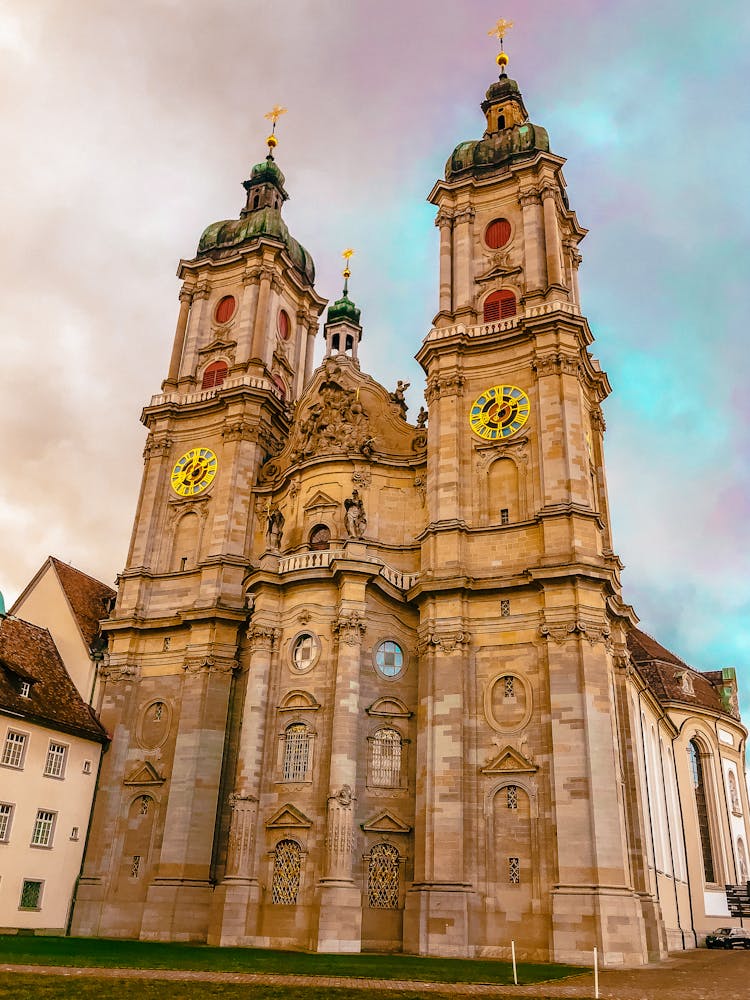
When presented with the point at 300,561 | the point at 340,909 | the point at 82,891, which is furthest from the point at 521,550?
the point at 82,891

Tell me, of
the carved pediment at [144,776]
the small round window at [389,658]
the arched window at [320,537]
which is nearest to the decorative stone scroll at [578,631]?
the small round window at [389,658]

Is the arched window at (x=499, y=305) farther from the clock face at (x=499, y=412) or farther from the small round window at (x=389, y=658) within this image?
the small round window at (x=389, y=658)

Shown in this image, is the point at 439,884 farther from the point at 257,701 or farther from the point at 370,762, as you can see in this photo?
the point at 257,701

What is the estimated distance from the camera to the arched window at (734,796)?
57.9m

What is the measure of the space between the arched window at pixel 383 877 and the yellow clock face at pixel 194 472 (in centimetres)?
2055

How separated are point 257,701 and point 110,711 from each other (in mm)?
9330

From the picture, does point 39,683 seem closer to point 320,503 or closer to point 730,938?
point 320,503

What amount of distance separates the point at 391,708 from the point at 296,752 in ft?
13.6

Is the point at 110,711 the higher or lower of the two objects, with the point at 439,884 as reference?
higher

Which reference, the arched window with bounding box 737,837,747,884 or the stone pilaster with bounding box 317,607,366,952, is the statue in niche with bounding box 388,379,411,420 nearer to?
the stone pilaster with bounding box 317,607,366,952

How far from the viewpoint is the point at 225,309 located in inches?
2023

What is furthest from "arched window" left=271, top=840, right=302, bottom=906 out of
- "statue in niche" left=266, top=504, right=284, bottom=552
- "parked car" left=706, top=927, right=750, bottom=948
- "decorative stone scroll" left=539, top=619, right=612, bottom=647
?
"parked car" left=706, top=927, right=750, bottom=948

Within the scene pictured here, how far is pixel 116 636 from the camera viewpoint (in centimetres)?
4247

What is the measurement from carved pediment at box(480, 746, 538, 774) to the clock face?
1365cm
